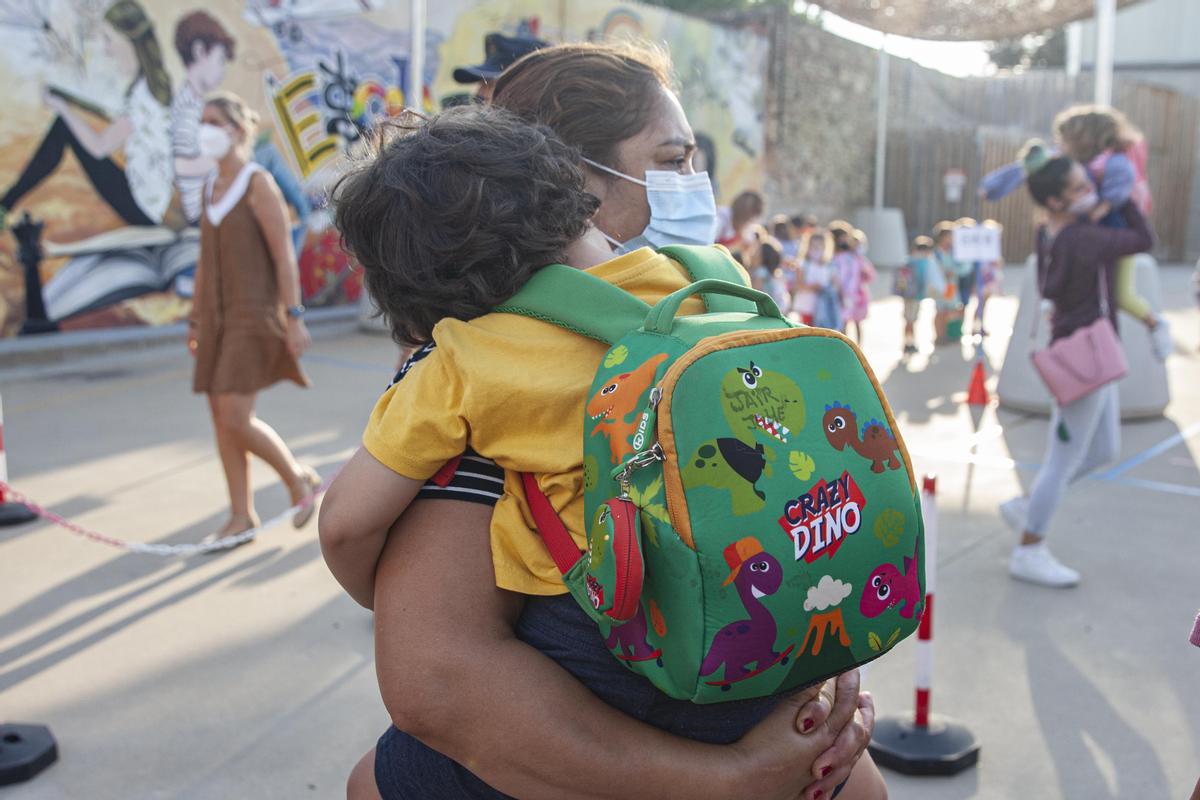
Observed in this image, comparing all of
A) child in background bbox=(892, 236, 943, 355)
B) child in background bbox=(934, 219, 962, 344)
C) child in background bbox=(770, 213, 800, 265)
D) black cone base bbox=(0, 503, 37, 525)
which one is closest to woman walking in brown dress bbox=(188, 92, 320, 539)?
black cone base bbox=(0, 503, 37, 525)

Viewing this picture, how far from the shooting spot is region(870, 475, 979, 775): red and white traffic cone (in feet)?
10.8

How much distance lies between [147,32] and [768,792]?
11127 mm

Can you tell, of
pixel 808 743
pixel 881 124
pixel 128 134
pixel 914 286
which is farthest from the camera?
pixel 881 124

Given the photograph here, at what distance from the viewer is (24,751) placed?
3232 millimetres

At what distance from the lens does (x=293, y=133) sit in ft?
40.5

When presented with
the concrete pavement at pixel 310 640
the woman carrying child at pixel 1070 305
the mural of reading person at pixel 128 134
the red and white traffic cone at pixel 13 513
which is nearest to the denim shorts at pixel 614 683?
the concrete pavement at pixel 310 640

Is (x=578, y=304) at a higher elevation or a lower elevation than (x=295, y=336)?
higher

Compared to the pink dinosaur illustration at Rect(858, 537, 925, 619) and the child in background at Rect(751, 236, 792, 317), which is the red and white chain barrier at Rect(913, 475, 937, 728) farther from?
the child in background at Rect(751, 236, 792, 317)

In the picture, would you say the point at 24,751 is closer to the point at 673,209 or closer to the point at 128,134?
the point at 673,209

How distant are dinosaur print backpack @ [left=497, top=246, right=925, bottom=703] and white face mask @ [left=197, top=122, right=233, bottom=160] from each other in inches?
170

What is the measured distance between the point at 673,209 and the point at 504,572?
727 mm

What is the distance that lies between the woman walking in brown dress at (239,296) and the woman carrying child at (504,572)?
3.99m

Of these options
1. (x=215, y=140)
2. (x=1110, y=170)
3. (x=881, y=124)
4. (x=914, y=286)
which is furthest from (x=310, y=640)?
(x=881, y=124)

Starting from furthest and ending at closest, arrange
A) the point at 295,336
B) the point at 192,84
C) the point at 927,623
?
the point at 192,84 → the point at 295,336 → the point at 927,623
